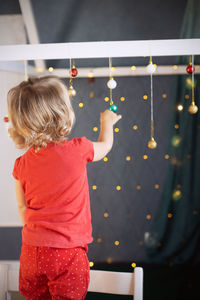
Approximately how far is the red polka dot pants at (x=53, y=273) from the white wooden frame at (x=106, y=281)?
2.2 inches

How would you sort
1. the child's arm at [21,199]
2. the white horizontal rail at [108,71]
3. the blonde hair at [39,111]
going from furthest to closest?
the white horizontal rail at [108,71] < the child's arm at [21,199] < the blonde hair at [39,111]

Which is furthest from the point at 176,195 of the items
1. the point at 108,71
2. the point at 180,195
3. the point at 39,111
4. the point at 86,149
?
the point at 39,111

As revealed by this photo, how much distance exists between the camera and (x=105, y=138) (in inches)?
31.0

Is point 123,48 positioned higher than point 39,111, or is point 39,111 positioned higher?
point 123,48

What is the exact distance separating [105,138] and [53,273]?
370 millimetres

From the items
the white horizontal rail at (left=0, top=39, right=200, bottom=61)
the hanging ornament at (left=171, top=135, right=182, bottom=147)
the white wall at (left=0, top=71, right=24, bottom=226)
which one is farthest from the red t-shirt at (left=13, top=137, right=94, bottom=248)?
the hanging ornament at (left=171, top=135, right=182, bottom=147)

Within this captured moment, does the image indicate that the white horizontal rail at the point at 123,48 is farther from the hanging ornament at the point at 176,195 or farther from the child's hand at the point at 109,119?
the hanging ornament at the point at 176,195

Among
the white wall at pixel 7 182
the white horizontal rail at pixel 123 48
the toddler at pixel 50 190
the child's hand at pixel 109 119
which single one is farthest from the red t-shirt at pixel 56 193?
the white wall at pixel 7 182

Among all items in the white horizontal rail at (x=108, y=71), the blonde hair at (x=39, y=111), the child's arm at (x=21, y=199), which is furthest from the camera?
the white horizontal rail at (x=108, y=71)

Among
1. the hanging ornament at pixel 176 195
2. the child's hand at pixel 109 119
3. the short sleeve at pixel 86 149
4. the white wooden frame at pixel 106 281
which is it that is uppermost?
the child's hand at pixel 109 119

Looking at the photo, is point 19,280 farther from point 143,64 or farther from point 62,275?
point 143,64

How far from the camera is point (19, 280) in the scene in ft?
2.47

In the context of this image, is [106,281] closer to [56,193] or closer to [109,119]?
[56,193]

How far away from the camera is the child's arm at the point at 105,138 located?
29.8 inches
